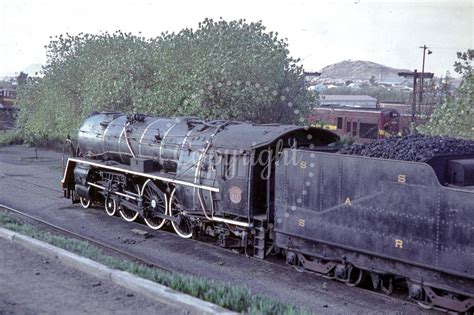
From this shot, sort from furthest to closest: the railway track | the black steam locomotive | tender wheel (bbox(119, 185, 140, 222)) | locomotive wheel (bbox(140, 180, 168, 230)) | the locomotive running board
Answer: tender wheel (bbox(119, 185, 140, 222)) → locomotive wheel (bbox(140, 180, 168, 230)) → the locomotive running board → the railway track → the black steam locomotive

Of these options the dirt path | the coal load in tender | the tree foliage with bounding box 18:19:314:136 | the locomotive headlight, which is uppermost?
the tree foliage with bounding box 18:19:314:136

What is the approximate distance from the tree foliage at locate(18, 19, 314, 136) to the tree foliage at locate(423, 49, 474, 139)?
7.05 m

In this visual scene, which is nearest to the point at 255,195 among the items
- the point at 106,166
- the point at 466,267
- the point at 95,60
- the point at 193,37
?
the point at 466,267

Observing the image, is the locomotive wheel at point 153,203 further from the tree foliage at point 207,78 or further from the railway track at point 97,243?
the tree foliage at point 207,78

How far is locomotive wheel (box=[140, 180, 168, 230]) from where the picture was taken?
14.4m

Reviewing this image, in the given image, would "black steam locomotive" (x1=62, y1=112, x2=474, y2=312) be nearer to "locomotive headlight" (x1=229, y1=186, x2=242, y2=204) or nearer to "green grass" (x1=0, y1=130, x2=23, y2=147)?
"locomotive headlight" (x1=229, y1=186, x2=242, y2=204)

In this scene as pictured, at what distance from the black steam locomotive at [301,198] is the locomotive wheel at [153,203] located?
0.03 metres

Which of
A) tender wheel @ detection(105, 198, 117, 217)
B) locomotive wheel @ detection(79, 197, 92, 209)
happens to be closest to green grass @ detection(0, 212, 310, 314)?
tender wheel @ detection(105, 198, 117, 217)

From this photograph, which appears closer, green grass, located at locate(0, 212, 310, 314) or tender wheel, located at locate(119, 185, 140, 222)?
green grass, located at locate(0, 212, 310, 314)

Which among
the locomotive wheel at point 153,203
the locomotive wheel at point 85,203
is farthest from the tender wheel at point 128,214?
the locomotive wheel at point 85,203

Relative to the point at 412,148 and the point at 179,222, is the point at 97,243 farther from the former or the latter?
the point at 412,148

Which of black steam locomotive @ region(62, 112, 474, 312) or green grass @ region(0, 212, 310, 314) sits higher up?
black steam locomotive @ region(62, 112, 474, 312)

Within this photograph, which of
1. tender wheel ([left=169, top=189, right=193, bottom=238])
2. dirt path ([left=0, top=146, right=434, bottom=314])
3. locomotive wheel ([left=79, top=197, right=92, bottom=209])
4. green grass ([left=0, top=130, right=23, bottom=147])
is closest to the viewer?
dirt path ([left=0, top=146, right=434, bottom=314])

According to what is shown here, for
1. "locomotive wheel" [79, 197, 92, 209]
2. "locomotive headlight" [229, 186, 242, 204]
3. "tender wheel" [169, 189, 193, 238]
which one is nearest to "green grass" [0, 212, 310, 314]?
"locomotive headlight" [229, 186, 242, 204]
